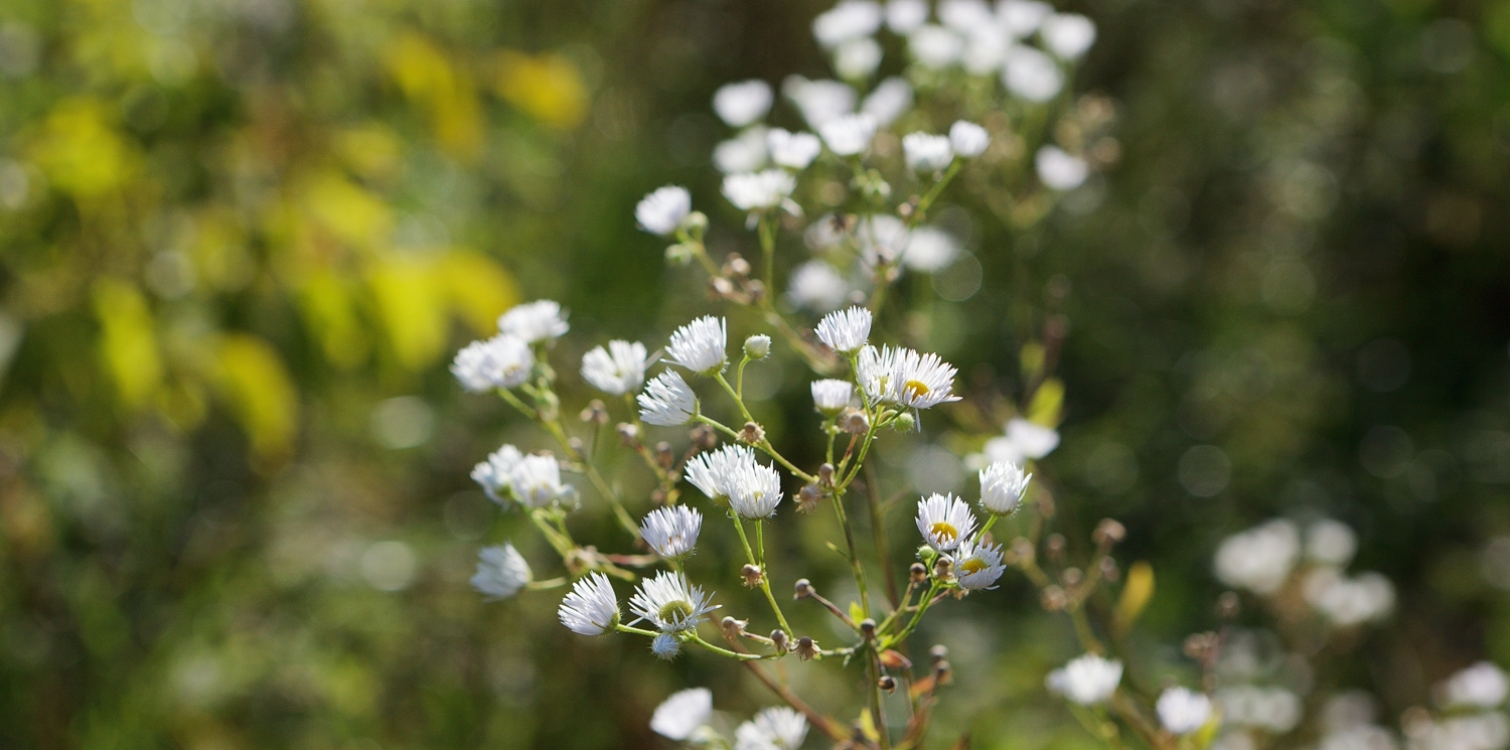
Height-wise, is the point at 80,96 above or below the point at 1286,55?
below

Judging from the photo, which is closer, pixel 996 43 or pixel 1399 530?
pixel 996 43

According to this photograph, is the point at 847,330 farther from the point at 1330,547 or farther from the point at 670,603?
the point at 1330,547

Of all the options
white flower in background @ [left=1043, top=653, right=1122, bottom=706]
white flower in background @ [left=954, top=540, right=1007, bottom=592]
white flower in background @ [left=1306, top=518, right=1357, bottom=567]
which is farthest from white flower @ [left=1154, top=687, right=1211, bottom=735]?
white flower in background @ [left=1306, top=518, right=1357, bottom=567]

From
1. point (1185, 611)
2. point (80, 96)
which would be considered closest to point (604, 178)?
point (80, 96)

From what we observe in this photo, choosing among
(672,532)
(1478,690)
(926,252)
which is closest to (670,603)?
(672,532)

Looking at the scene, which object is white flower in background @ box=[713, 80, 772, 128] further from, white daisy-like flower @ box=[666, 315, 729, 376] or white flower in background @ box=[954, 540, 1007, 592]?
white flower in background @ box=[954, 540, 1007, 592]

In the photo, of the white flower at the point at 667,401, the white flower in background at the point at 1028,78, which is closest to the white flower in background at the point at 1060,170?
the white flower in background at the point at 1028,78

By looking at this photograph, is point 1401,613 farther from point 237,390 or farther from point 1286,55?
point 237,390
